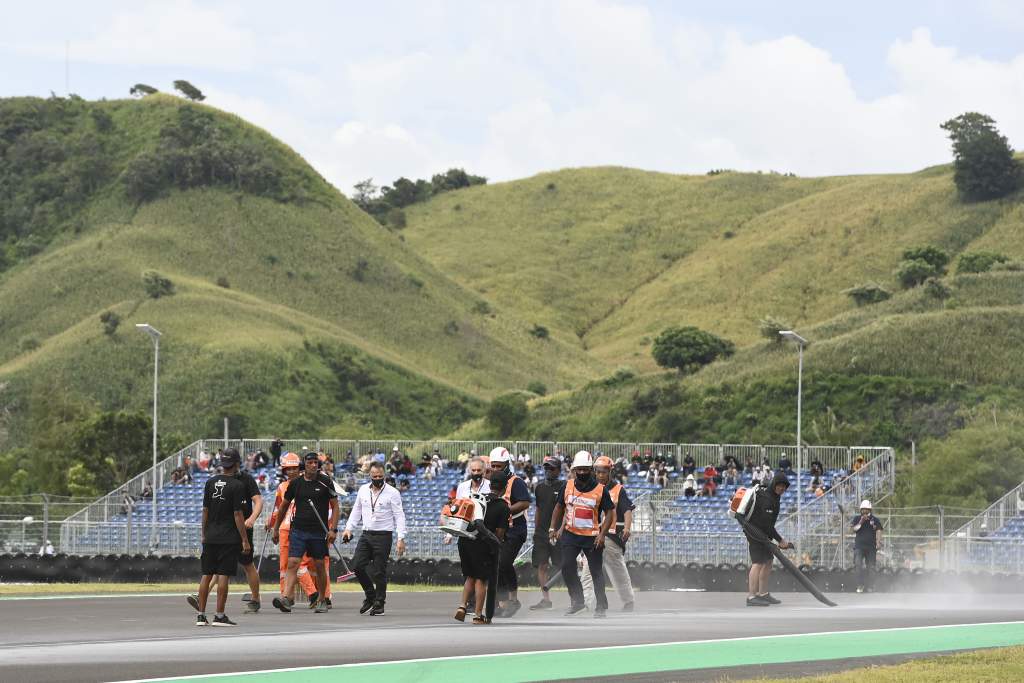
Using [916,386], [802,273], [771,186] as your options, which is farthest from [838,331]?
[771,186]

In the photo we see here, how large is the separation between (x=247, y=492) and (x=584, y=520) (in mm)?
4104

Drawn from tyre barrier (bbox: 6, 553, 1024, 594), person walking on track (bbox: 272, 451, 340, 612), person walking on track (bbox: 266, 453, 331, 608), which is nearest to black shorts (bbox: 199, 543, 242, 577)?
person walking on track (bbox: 272, 451, 340, 612)

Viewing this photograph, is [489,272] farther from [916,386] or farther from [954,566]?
[954,566]

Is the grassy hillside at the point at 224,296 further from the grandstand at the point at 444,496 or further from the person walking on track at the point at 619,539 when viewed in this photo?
the person walking on track at the point at 619,539

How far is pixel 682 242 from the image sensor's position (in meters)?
171

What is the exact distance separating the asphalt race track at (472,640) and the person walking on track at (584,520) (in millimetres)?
631

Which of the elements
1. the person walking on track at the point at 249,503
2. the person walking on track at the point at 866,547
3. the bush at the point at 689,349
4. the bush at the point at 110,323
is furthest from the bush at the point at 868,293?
the person walking on track at the point at 249,503

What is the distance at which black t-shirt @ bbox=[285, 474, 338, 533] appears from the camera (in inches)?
820

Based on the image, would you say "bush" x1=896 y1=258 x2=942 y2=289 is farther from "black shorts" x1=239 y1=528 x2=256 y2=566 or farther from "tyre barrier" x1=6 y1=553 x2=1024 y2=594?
"black shorts" x1=239 y1=528 x2=256 y2=566

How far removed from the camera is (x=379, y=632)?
699 inches

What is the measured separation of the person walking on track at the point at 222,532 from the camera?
1859cm

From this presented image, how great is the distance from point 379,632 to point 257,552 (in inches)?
835

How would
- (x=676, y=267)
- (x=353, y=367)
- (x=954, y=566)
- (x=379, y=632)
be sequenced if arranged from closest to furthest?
(x=379, y=632) → (x=954, y=566) → (x=353, y=367) → (x=676, y=267)

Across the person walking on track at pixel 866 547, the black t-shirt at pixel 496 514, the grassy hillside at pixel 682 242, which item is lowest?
the person walking on track at pixel 866 547
